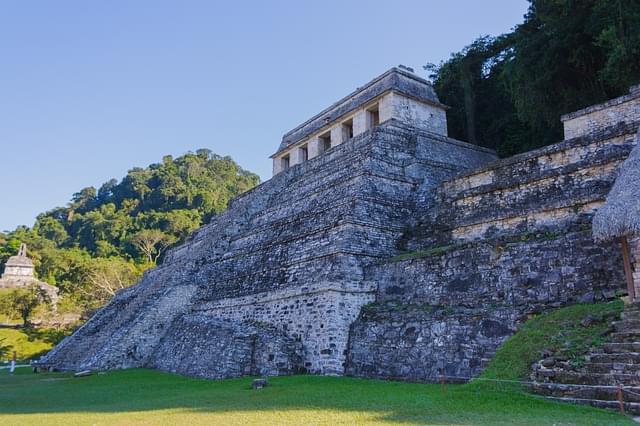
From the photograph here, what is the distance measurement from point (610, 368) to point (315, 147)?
54.5 ft

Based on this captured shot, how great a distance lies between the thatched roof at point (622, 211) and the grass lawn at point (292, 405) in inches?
103

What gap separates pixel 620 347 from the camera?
6402mm

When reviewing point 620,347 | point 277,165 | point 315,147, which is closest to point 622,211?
point 620,347

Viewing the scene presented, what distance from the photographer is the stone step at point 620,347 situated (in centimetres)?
629

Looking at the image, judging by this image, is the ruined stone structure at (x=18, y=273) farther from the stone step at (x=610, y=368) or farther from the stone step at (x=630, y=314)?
the stone step at (x=630, y=314)

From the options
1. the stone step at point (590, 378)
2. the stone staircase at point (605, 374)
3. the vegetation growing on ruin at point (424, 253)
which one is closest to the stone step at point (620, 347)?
the stone staircase at point (605, 374)

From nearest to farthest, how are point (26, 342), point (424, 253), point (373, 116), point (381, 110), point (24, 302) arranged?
point (424, 253), point (381, 110), point (373, 116), point (26, 342), point (24, 302)

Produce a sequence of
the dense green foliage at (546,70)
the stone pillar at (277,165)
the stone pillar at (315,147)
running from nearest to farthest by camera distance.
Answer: the dense green foliage at (546,70)
the stone pillar at (315,147)
the stone pillar at (277,165)

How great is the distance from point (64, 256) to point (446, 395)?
145ft

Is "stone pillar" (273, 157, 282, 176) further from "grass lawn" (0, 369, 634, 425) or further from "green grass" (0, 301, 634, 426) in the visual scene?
"green grass" (0, 301, 634, 426)

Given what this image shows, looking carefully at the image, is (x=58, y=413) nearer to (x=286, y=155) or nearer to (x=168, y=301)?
(x=168, y=301)

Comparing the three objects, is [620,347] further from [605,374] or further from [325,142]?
[325,142]

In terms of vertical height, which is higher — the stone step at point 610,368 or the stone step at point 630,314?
the stone step at point 630,314

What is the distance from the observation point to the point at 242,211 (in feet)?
65.0
